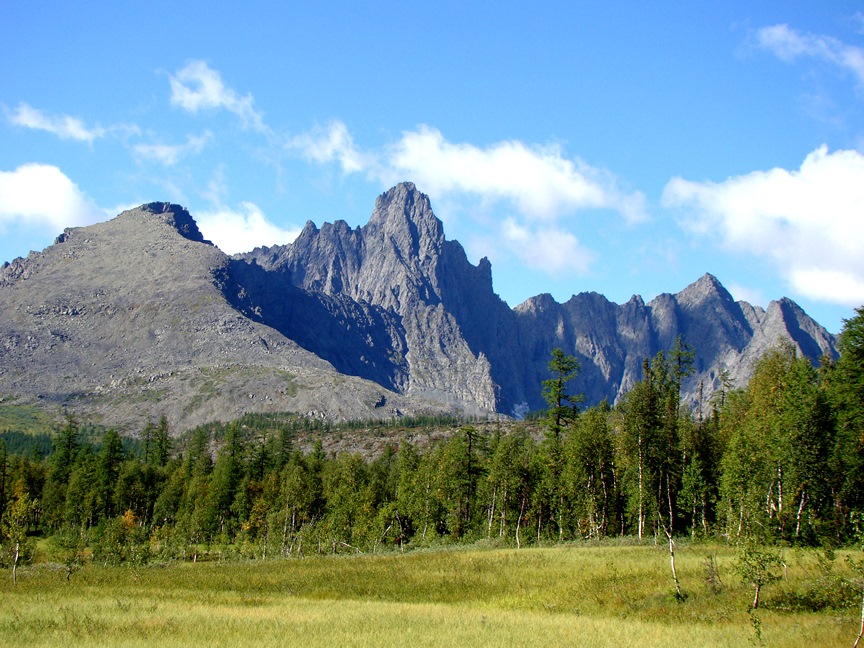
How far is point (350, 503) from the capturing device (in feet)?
314

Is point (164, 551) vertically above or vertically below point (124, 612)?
below

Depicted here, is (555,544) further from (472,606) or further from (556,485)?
(472,606)

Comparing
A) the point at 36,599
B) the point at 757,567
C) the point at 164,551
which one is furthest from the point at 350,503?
the point at 757,567

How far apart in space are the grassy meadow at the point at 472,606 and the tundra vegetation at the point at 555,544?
17 centimetres

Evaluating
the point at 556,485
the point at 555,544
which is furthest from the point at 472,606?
the point at 556,485

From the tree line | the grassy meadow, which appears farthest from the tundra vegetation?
the tree line

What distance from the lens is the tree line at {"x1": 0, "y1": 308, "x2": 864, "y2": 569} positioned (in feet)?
164

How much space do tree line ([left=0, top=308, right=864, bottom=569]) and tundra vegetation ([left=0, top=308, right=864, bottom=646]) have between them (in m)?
0.29

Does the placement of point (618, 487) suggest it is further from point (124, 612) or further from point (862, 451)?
point (124, 612)

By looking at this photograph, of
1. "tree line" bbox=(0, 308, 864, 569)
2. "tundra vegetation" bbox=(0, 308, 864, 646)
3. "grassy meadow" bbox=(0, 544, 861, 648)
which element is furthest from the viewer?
"tree line" bbox=(0, 308, 864, 569)

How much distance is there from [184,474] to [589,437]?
85.4 m

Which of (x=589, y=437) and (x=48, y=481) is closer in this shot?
(x=589, y=437)

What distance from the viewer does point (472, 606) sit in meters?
37.4

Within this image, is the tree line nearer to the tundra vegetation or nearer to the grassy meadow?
the tundra vegetation
